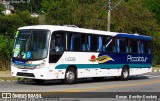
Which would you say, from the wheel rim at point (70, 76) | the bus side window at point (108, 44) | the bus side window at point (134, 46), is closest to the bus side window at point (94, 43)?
the bus side window at point (108, 44)

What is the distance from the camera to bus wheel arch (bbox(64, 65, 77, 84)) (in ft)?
70.8

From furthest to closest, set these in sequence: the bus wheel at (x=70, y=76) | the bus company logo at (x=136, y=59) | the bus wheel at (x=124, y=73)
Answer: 1. the bus company logo at (x=136, y=59)
2. the bus wheel at (x=124, y=73)
3. the bus wheel at (x=70, y=76)

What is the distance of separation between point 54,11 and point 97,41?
130 ft

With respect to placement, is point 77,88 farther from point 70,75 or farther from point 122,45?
point 122,45

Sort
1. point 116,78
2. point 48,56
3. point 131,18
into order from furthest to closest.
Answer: point 131,18
point 116,78
point 48,56

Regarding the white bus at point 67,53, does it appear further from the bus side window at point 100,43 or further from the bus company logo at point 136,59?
the bus company logo at point 136,59

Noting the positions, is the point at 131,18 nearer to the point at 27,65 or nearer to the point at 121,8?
the point at 121,8

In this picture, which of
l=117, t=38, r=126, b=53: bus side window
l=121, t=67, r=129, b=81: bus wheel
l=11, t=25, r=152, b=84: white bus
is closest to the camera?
l=11, t=25, r=152, b=84: white bus

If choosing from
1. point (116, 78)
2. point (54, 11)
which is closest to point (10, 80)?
point (116, 78)

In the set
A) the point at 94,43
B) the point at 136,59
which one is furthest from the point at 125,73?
the point at 94,43

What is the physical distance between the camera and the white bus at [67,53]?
66.3ft

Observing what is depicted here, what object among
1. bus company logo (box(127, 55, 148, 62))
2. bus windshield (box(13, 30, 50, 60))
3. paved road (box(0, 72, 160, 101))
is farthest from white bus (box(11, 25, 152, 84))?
paved road (box(0, 72, 160, 101))

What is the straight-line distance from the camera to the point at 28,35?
20938mm

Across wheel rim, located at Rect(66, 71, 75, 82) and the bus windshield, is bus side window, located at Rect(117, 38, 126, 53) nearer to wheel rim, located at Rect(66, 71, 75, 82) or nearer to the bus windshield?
wheel rim, located at Rect(66, 71, 75, 82)
